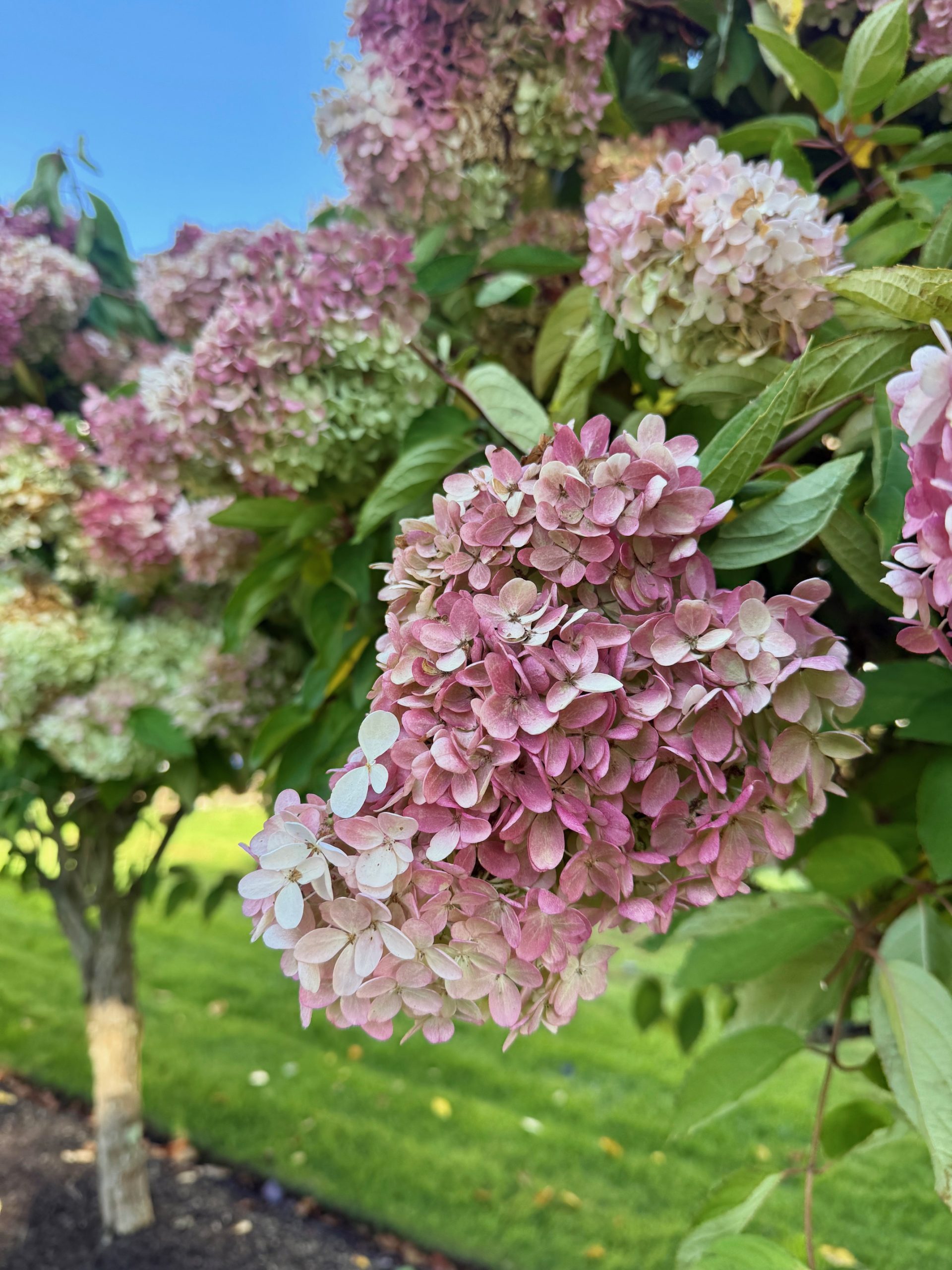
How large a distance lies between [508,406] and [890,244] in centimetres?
21

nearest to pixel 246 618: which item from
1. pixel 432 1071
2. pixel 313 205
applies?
pixel 313 205

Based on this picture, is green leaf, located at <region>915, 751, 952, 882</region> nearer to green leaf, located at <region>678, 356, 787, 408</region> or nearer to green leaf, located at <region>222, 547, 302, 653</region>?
green leaf, located at <region>678, 356, 787, 408</region>

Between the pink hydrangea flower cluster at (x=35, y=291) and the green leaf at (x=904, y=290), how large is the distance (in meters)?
0.90

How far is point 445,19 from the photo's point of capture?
1.78ft

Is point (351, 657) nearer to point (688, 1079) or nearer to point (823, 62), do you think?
point (688, 1079)

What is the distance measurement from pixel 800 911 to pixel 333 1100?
1753 millimetres

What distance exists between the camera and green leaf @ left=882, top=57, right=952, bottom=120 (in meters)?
0.48

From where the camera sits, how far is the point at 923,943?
46 cm

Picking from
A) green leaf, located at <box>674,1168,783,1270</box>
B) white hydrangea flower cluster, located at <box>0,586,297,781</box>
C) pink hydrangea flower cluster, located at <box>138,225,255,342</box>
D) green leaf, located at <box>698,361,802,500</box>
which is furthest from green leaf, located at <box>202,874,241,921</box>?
green leaf, located at <box>698,361,802,500</box>

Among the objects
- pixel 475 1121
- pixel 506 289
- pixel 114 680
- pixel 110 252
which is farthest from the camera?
pixel 475 1121

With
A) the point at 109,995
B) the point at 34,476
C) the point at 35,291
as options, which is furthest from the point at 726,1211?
the point at 109,995

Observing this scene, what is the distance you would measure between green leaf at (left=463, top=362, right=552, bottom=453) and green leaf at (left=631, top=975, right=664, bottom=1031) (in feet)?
2.64

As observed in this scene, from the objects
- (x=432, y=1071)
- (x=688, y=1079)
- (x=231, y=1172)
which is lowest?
(x=231, y=1172)

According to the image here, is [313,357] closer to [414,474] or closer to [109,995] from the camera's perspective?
[414,474]
